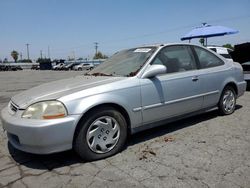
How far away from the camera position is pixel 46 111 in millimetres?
3244

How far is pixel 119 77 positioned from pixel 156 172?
148cm

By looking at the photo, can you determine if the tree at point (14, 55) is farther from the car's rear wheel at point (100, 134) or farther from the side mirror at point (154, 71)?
the car's rear wheel at point (100, 134)

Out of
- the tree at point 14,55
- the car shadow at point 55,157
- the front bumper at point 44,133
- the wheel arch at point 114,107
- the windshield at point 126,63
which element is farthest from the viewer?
the tree at point 14,55

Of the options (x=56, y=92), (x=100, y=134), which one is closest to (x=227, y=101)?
(x=100, y=134)

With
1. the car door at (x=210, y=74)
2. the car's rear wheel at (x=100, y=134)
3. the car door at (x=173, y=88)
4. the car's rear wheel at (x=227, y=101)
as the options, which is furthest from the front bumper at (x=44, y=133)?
the car's rear wheel at (x=227, y=101)

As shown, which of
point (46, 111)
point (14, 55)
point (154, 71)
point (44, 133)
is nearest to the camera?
point (44, 133)

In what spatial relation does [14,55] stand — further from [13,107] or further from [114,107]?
[114,107]

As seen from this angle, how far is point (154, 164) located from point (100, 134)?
77cm

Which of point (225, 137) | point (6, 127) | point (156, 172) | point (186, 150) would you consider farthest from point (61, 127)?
point (225, 137)

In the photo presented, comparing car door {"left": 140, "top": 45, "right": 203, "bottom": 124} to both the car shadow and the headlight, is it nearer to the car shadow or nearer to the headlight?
the car shadow

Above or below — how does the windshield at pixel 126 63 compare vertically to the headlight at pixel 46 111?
above

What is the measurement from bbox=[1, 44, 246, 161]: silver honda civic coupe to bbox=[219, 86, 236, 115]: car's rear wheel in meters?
0.12

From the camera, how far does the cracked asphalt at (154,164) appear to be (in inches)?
116

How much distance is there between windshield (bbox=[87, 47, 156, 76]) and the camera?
418 cm
